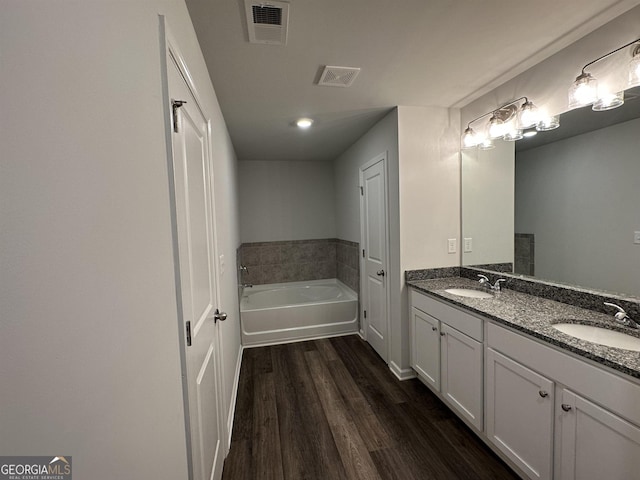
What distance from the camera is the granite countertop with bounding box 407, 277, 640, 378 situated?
1.08 metres

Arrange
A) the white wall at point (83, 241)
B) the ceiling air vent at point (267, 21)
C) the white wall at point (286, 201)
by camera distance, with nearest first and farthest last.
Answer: the white wall at point (83, 241) → the ceiling air vent at point (267, 21) → the white wall at point (286, 201)

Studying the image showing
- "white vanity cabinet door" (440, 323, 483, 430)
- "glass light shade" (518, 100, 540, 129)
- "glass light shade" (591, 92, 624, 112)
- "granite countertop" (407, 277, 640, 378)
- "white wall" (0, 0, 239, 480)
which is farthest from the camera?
"glass light shade" (518, 100, 540, 129)

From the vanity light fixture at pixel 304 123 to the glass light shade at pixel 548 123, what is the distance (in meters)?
1.79

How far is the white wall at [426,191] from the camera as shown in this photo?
240 cm

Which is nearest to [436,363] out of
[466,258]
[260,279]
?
[466,258]

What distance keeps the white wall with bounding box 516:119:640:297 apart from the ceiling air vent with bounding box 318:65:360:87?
1439mm

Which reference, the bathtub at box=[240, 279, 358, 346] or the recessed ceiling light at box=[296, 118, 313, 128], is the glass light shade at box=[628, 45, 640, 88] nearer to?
the recessed ceiling light at box=[296, 118, 313, 128]

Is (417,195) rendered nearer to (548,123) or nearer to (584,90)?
(548,123)

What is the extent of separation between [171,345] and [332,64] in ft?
5.77

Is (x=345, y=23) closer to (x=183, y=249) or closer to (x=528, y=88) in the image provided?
(x=183, y=249)

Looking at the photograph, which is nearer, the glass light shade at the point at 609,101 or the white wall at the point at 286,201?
the glass light shade at the point at 609,101

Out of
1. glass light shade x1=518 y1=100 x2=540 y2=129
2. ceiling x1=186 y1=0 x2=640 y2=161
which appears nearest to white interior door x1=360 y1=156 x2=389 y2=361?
ceiling x1=186 y1=0 x2=640 y2=161

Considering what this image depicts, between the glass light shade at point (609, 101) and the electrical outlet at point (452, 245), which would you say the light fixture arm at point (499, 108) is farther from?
the electrical outlet at point (452, 245)

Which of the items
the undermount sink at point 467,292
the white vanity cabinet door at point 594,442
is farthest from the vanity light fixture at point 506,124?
the white vanity cabinet door at point 594,442
